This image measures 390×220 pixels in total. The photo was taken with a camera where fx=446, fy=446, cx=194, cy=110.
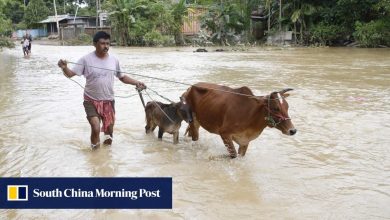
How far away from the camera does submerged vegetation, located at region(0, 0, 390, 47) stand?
3406 cm

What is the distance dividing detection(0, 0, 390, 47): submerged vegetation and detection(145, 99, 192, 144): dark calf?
27675 millimetres

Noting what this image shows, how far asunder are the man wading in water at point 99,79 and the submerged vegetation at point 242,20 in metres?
28.6

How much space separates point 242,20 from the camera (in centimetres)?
3928

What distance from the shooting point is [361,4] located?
3291 centimetres

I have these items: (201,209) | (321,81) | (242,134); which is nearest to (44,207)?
(201,209)

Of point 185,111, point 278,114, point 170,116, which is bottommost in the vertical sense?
point 170,116

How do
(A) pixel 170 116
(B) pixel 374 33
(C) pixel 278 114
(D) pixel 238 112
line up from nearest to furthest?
(C) pixel 278 114
(D) pixel 238 112
(A) pixel 170 116
(B) pixel 374 33

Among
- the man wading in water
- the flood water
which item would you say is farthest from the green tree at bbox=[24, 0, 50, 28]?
the man wading in water

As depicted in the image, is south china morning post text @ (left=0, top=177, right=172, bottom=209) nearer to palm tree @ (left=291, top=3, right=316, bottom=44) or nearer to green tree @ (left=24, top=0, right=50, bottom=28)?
palm tree @ (left=291, top=3, right=316, bottom=44)

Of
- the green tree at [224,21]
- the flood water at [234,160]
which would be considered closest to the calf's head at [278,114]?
the flood water at [234,160]

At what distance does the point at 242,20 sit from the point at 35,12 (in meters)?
33.7

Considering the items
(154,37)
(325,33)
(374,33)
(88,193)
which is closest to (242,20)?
(154,37)

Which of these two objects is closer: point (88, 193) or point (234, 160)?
point (88, 193)

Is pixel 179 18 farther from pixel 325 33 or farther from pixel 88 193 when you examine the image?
pixel 88 193
